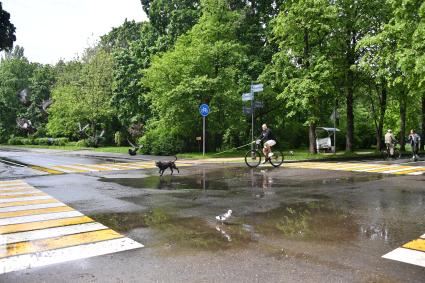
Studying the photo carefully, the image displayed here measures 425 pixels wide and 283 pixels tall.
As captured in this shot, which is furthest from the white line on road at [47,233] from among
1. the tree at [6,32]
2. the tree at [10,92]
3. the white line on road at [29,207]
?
the tree at [10,92]

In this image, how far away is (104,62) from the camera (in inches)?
1804

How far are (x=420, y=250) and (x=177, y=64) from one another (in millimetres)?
21351

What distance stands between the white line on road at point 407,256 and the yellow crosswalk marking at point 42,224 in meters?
4.92

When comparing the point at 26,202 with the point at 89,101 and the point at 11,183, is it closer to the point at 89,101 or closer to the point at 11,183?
the point at 11,183

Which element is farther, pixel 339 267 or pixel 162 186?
pixel 162 186

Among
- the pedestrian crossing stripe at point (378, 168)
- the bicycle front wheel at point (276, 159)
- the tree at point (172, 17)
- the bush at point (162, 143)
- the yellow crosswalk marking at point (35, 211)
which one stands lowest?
the yellow crosswalk marking at point (35, 211)

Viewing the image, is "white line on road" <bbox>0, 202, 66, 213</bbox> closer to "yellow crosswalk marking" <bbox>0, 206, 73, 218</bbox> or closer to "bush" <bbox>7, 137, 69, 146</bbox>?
"yellow crosswalk marking" <bbox>0, 206, 73, 218</bbox>

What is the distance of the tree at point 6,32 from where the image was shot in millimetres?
20172

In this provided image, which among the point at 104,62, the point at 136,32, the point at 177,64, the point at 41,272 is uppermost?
the point at 136,32

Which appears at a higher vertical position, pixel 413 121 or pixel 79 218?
pixel 413 121

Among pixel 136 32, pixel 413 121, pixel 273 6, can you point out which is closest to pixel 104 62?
pixel 136 32

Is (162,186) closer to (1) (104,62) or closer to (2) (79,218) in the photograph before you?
(2) (79,218)

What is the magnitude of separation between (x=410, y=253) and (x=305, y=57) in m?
20.5

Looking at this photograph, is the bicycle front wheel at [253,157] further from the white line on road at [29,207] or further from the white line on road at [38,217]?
the white line on road at [38,217]
